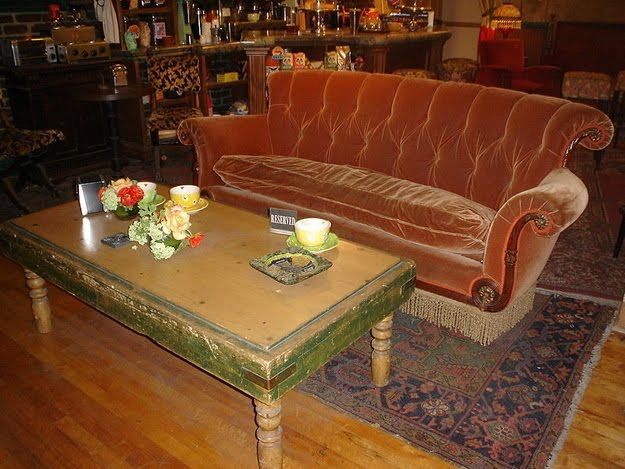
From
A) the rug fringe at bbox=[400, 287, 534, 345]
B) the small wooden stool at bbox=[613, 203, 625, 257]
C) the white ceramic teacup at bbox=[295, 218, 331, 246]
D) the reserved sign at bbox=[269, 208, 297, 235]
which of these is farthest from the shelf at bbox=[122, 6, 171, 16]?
the small wooden stool at bbox=[613, 203, 625, 257]

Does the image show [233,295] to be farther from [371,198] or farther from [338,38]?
[338,38]

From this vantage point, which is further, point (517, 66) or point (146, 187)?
point (517, 66)

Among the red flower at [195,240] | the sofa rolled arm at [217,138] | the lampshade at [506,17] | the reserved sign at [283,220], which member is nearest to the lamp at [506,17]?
the lampshade at [506,17]

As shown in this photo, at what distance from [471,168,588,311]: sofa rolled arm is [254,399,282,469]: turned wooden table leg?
1059mm

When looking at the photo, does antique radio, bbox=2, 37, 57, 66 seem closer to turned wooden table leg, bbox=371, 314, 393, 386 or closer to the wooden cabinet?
the wooden cabinet

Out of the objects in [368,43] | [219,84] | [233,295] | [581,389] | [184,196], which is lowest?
[581,389]

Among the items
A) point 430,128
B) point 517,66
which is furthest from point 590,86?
point 430,128

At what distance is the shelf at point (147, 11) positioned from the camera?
503cm

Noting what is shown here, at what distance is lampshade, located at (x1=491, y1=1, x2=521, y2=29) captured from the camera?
7371 mm

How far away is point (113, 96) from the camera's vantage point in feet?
13.8

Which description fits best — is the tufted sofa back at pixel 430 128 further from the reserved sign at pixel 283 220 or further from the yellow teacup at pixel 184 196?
the yellow teacup at pixel 184 196

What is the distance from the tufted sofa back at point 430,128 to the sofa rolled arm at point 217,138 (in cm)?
13

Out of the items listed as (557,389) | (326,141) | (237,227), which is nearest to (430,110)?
(326,141)

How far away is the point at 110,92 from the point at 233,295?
10.0 feet
